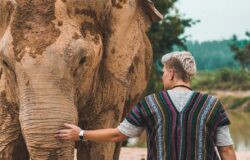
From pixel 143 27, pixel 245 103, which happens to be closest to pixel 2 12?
pixel 143 27

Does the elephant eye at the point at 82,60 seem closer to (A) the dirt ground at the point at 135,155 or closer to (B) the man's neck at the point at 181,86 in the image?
(B) the man's neck at the point at 181,86

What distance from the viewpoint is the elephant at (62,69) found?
4367 mm

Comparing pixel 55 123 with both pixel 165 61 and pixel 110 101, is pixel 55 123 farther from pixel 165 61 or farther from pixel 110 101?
pixel 110 101

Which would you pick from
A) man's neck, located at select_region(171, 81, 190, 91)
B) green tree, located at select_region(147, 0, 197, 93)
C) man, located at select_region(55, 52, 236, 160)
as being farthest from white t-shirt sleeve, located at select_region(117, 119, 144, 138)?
green tree, located at select_region(147, 0, 197, 93)

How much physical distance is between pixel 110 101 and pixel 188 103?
1.99 meters

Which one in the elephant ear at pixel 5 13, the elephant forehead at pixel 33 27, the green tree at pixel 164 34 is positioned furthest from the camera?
the green tree at pixel 164 34

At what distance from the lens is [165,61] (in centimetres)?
382

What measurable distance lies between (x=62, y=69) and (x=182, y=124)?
1127 millimetres

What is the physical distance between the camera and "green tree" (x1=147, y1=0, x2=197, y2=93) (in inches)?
677

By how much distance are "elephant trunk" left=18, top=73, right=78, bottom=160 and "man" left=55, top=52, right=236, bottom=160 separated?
25.1 inches

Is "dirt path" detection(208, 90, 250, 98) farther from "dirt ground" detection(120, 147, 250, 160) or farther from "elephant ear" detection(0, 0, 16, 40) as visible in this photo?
"elephant ear" detection(0, 0, 16, 40)

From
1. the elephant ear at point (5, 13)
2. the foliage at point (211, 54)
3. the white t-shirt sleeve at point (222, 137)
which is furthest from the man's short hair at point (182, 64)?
the foliage at point (211, 54)

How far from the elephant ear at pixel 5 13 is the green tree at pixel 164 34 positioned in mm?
11672

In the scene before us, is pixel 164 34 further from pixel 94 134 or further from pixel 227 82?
pixel 227 82
